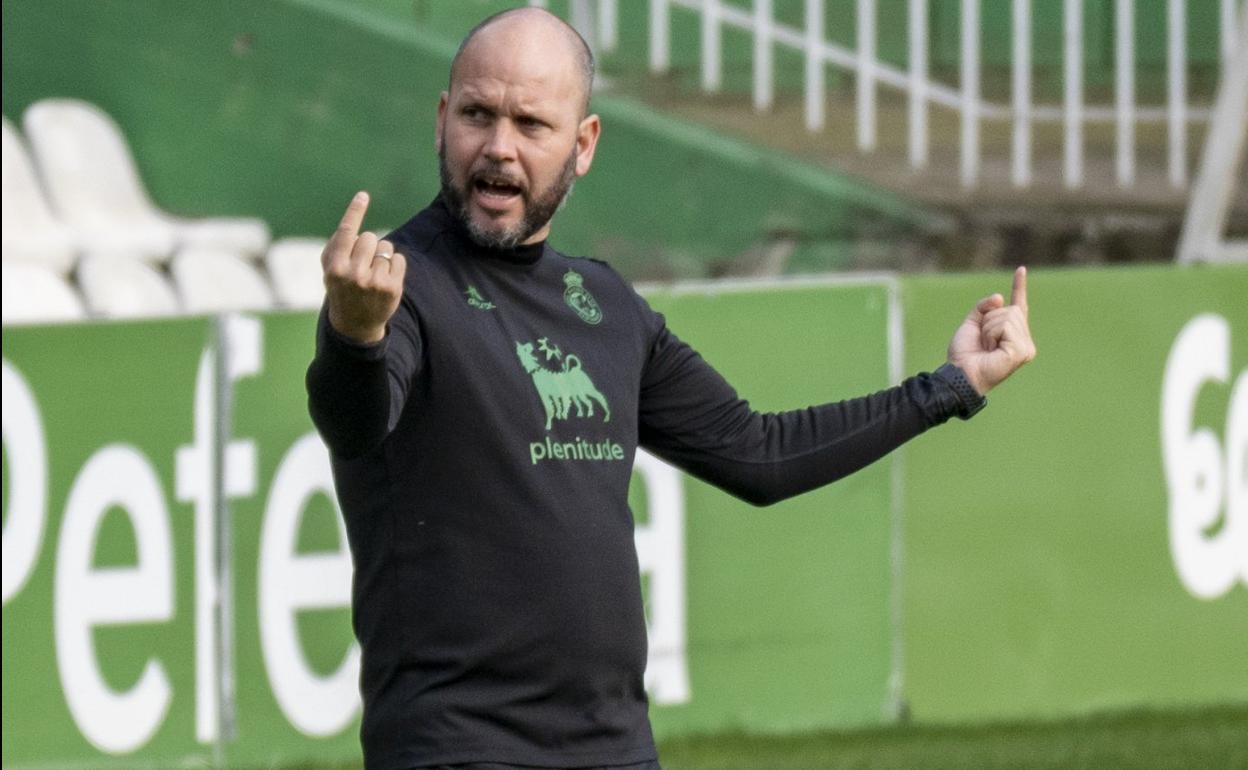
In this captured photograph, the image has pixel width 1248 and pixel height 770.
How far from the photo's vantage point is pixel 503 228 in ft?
10.1

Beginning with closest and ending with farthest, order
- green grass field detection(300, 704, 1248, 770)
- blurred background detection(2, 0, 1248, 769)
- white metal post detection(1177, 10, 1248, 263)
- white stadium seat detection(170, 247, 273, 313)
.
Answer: green grass field detection(300, 704, 1248, 770)
blurred background detection(2, 0, 1248, 769)
white metal post detection(1177, 10, 1248, 263)
white stadium seat detection(170, 247, 273, 313)

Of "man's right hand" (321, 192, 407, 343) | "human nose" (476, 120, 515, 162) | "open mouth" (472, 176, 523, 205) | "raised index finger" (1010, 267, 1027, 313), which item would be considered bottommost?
"man's right hand" (321, 192, 407, 343)

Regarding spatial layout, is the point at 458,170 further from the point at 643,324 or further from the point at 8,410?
the point at 8,410

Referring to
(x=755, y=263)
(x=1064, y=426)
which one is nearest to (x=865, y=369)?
(x=1064, y=426)

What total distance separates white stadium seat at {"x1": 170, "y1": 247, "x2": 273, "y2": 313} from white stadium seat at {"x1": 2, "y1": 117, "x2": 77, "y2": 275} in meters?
0.45

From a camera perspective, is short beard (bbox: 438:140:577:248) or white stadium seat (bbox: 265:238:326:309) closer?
short beard (bbox: 438:140:577:248)

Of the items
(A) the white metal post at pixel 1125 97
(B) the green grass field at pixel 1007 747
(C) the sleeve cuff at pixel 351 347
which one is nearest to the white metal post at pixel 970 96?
(A) the white metal post at pixel 1125 97

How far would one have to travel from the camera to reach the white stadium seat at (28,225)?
9.05m

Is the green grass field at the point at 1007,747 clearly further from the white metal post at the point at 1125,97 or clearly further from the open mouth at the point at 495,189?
the white metal post at the point at 1125,97

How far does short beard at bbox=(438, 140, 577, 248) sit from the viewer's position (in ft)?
10.1

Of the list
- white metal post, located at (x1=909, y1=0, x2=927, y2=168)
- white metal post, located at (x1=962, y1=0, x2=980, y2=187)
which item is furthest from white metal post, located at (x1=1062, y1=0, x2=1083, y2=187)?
white metal post, located at (x1=909, y1=0, x2=927, y2=168)

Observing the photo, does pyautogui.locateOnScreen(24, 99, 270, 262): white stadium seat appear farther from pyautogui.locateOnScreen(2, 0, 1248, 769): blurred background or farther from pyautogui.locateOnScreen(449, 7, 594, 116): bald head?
pyautogui.locateOnScreen(449, 7, 594, 116): bald head

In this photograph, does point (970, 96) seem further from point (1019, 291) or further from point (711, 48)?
point (1019, 291)

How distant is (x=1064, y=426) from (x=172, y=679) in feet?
9.48
